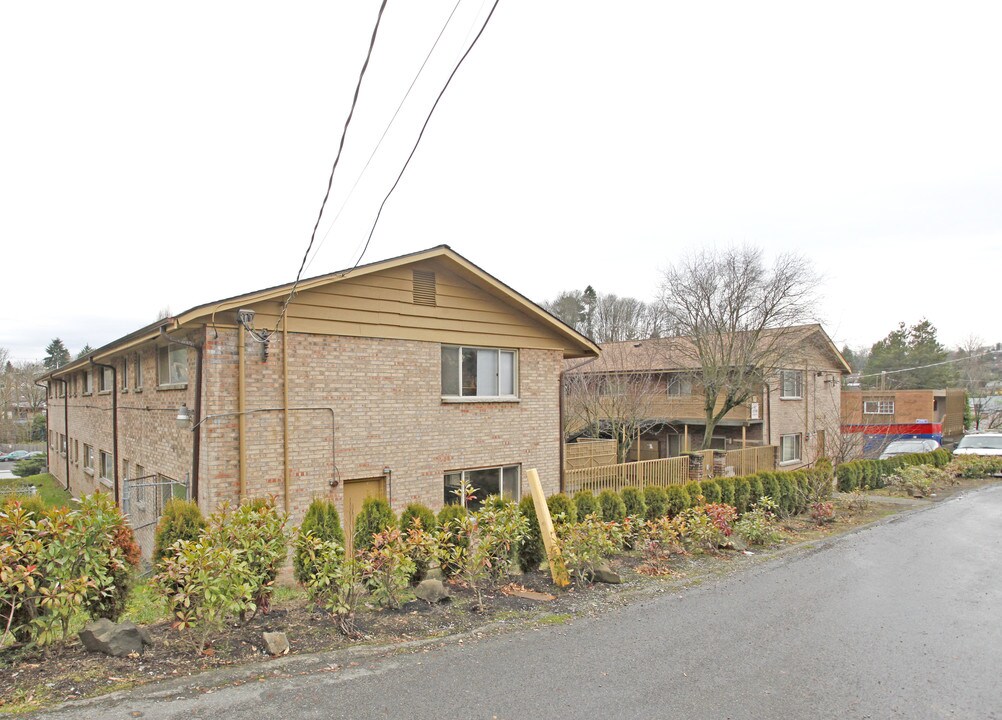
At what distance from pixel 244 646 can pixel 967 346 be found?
74527 millimetres

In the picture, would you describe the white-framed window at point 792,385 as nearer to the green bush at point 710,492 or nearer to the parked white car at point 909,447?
the parked white car at point 909,447

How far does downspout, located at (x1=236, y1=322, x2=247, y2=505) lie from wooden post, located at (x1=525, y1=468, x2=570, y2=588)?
4430mm

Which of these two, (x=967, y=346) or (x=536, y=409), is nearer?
(x=536, y=409)

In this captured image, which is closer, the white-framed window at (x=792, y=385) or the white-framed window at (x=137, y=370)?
the white-framed window at (x=137, y=370)

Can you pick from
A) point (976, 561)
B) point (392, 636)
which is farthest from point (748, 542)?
point (392, 636)

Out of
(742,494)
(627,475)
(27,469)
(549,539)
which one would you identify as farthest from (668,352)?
(27,469)

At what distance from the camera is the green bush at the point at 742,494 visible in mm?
14086

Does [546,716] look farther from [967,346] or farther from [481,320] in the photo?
[967,346]

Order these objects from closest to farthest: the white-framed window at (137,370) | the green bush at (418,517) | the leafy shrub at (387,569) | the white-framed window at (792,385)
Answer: the leafy shrub at (387,569) < the green bush at (418,517) < the white-framed window at (137,370) < the white-framed window at (792,385)

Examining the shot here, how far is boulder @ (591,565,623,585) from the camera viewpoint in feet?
27.9

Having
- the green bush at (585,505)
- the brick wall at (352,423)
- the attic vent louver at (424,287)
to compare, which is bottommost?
the green bush at (585,505)

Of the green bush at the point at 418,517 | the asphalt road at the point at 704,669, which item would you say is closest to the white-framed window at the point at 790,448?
the asphalt road at the point at 704,669

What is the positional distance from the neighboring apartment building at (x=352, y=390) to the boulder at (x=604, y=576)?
4305 millimetres

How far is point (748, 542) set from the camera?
1137 centimetres
